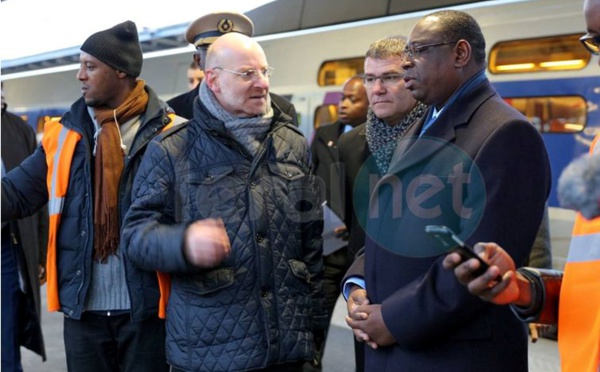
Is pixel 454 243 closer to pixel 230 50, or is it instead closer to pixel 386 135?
pixel 230 50

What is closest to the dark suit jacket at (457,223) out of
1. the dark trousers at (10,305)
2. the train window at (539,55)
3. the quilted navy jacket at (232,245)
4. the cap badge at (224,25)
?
the quilted navy jacket at (232,245)

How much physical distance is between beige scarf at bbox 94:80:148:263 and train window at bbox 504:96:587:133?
4146 mm

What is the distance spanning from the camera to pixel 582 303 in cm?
173

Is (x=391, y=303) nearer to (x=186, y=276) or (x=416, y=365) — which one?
(x=416, y=365)

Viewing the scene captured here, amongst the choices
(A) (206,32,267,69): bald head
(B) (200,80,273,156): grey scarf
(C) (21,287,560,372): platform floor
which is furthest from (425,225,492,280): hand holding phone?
(C) (21,287,560,372): platform floor

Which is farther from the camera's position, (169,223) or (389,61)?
(389,61)

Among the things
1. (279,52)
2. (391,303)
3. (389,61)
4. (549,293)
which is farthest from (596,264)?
(279,52)

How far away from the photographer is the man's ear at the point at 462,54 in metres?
2.14

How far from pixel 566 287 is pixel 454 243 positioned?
46cm

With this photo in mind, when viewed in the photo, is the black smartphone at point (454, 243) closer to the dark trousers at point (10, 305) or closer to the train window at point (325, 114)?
the dark trousers at point (10, 305)

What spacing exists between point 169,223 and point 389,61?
114 centimetres

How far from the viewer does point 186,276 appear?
244 centimetres

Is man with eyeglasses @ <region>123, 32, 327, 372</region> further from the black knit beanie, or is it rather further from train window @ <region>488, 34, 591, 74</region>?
train window @ <region>488, 34, 591, 74</region>

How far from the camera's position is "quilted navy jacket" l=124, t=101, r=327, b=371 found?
2.40 meters
